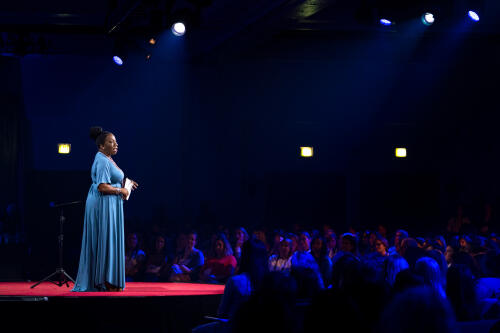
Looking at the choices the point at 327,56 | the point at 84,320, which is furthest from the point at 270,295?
the point at 327,56

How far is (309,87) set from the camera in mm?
12641

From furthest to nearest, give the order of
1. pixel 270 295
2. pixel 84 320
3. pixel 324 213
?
1. pixel 324 213
2. pixel 84 320
3. pixel 270 295

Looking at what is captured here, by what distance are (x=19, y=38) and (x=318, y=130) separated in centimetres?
585

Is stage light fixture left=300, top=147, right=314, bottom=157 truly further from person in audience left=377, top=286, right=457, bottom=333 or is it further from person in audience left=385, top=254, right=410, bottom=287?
person in audience left=377, top=286, right=457, bottom=333

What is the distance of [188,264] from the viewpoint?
8.73 metres

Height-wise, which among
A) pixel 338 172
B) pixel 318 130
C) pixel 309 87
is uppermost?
pixel 309 87

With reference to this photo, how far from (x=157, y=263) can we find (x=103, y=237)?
368cm

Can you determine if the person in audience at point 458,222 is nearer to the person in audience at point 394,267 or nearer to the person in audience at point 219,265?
the person in audience at point 219,265

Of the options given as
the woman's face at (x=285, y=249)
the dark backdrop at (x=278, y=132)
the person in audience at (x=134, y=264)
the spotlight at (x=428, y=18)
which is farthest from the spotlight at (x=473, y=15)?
the person in audience at (x=134, y=264)

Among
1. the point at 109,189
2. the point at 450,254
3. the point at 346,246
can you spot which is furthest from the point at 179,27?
the point at 450,254

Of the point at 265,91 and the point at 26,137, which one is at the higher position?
the point at 265,91

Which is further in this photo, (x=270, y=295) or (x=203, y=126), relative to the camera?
(x=203, y=126)

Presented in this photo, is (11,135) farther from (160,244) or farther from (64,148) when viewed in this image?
(160,244)

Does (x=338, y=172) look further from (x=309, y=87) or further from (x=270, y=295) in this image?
(x=270, y=295)
